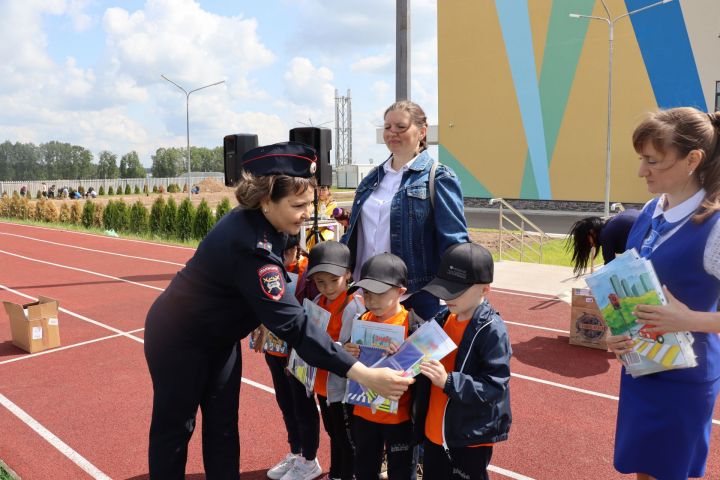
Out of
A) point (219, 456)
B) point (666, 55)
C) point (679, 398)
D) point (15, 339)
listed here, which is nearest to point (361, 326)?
point (219, 456)

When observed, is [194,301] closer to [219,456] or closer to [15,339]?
[219,456]

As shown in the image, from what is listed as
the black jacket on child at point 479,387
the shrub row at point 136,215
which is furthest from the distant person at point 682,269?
the shrub row at point 136,215

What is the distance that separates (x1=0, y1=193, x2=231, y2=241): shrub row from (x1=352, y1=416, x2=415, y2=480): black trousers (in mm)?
14975

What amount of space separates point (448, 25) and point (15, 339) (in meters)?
29.2

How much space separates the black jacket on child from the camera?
230cm

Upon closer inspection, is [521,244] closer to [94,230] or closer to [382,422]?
[382,422]

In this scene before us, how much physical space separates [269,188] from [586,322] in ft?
16.7

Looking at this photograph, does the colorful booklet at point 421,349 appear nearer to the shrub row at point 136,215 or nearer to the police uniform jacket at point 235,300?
the police uniform jacket at point 235,300

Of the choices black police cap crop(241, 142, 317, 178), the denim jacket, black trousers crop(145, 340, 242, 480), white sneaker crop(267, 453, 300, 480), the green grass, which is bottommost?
white sneaker crop(267, 453, 300, 480)

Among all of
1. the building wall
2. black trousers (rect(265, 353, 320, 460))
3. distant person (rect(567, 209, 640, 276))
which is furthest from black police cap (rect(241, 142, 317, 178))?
the building wall

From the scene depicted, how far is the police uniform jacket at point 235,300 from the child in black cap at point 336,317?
0.53 m

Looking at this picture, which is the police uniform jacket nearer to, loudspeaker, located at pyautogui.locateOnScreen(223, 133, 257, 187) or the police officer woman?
the police officer woman

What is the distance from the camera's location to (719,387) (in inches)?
81.7

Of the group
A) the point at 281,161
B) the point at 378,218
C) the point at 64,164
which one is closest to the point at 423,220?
the point at 378,218
